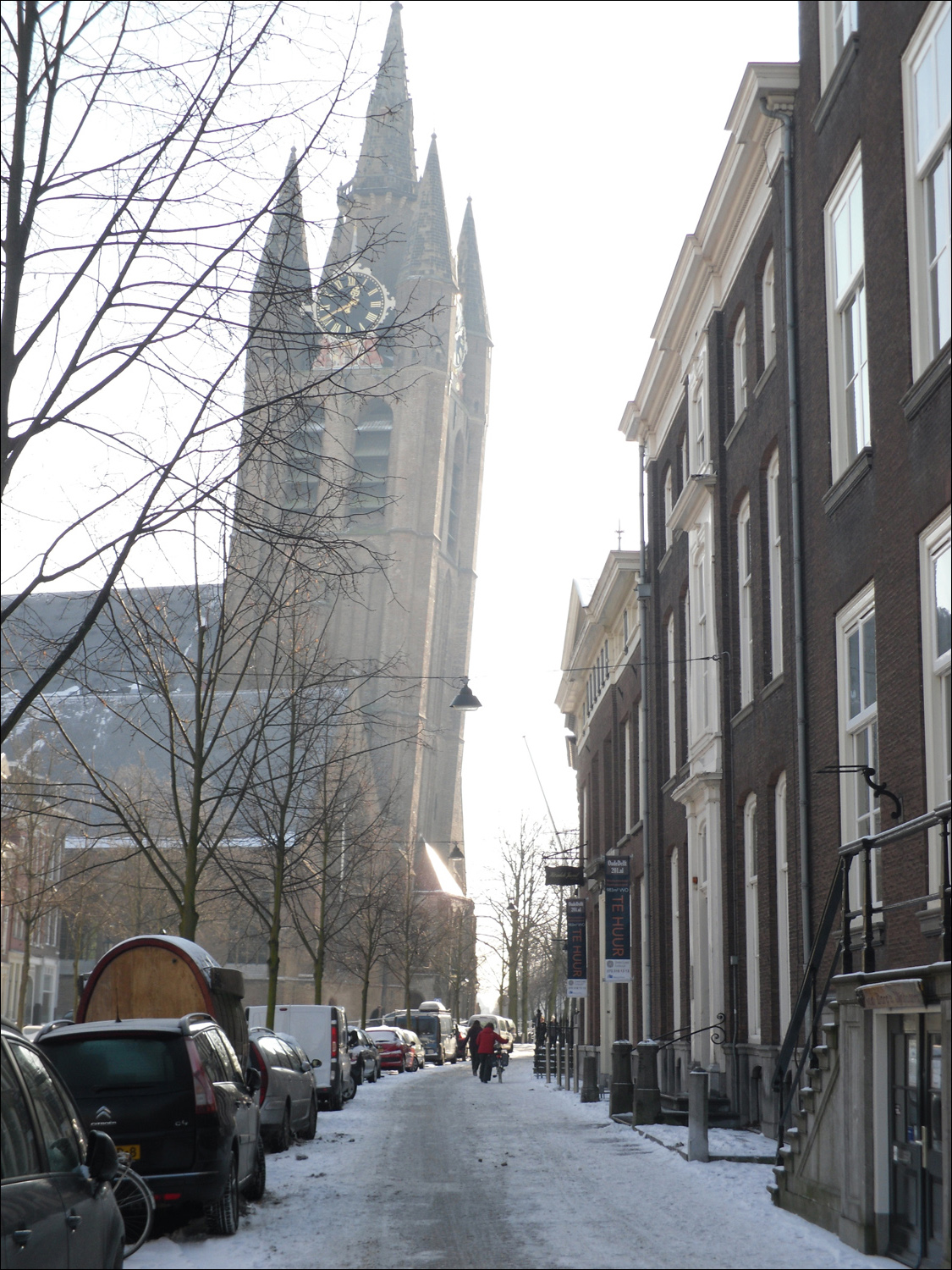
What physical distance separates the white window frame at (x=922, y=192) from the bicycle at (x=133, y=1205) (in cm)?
830

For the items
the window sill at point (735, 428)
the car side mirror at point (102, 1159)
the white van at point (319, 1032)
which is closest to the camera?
the car side mirror at point (102, 1159)

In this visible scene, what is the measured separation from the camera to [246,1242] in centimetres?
984

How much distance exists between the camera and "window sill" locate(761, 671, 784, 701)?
17.2 metres

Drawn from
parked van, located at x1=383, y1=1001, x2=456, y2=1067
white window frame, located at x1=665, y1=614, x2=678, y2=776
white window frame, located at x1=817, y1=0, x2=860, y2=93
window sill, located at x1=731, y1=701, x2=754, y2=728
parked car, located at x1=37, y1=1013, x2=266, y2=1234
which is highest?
white window frame, located at x1=817, y1=0, x2=860, y2=93

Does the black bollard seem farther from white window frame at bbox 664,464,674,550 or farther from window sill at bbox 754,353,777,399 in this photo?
window sill at bbox 754,353,777,399

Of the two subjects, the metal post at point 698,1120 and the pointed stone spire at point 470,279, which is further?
the pointed stone spire at point 470,279

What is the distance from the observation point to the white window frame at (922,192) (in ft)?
37.2

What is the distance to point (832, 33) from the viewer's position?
15.4 meters

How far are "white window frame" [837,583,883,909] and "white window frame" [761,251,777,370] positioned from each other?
5319 mm

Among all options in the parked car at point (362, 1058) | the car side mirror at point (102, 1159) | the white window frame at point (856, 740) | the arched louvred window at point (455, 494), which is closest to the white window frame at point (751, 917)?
the white window frame at point (856, 740)

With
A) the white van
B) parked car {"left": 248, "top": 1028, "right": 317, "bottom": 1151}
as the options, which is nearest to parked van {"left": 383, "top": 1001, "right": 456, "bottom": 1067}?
the white van

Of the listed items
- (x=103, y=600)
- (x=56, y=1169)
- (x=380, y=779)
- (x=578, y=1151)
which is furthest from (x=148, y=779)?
(x=56, y=1169)

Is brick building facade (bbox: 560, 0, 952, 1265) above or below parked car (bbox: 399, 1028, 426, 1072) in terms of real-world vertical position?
above

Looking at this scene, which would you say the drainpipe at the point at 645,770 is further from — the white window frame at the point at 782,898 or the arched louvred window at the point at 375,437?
the arched louvred window at the point at 375,437
